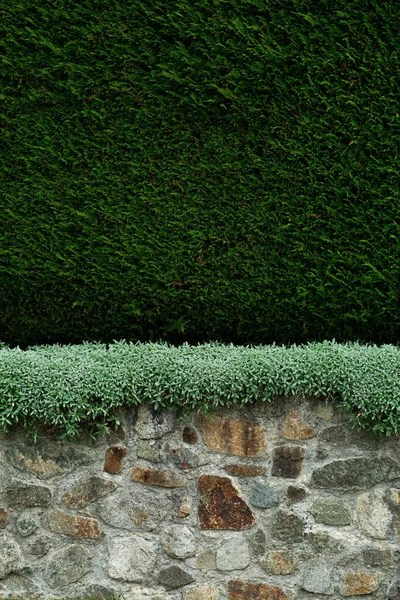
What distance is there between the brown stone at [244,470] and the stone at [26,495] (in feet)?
2.53

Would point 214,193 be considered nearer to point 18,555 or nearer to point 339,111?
point 339,111

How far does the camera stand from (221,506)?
3033mm

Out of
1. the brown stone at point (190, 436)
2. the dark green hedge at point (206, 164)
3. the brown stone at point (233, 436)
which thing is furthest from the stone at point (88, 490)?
the dark green hedge at point (206, 164)

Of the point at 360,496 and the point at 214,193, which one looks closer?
the point at 360,496

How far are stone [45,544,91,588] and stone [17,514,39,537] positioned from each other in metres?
0.14

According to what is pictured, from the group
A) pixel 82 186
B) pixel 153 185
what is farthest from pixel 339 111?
pixel 82 186

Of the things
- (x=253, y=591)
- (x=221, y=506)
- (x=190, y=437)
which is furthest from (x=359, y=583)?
(x=190, y=437)

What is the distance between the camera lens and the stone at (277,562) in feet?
10.00

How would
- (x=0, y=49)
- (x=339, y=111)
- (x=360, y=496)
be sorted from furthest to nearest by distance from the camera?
1. (x=0, y=49)
2. (x=339, y=111)
3. (x=360, y=496)

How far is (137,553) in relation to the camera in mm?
3072

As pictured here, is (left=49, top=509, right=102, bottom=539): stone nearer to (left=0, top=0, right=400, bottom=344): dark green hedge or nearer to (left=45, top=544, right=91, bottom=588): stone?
(left=45, top=544, right=91, bottom=588): stone

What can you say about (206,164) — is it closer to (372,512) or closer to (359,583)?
(372,512)

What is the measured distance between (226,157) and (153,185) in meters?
0.37

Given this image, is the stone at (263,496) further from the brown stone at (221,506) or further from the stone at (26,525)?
the stone at (26,525)
